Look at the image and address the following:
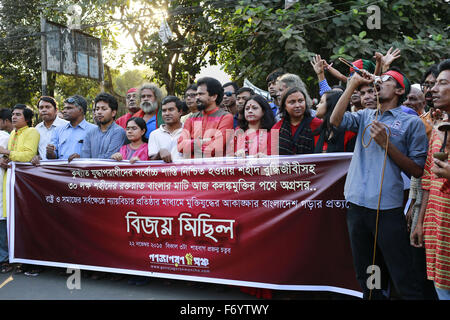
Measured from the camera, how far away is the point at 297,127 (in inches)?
145

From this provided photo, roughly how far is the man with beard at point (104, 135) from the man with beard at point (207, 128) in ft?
2.97

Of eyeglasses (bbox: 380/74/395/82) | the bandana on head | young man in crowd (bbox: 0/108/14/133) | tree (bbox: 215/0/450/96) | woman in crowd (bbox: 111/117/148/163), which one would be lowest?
woman in crowd (bbox: 111/117/148/163)

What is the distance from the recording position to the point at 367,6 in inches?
261

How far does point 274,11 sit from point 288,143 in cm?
464

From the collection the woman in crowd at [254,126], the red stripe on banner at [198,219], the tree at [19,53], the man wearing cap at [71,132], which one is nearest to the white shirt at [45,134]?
the man wearing cap at [71,132]

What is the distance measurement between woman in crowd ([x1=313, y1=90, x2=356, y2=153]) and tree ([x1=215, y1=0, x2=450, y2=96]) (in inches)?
126

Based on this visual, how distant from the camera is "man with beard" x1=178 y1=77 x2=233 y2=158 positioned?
412 cm

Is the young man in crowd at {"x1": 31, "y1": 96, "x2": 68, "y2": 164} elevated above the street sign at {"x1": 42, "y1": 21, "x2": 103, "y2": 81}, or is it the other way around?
the street sign at {"x1": 42, "y1": 21, "x2": 103, "y2": 81}

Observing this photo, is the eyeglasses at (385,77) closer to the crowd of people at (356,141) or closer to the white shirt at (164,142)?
the crowd of people at (356,141)

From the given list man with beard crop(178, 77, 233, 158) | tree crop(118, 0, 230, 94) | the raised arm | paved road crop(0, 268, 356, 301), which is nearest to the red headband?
the raised arm

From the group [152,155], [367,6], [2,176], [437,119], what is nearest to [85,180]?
[152,155]

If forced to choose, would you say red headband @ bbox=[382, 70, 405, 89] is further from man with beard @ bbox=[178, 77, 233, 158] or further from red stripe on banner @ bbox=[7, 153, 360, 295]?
man with beard @ bbox=[178, 77, 233, 158]
